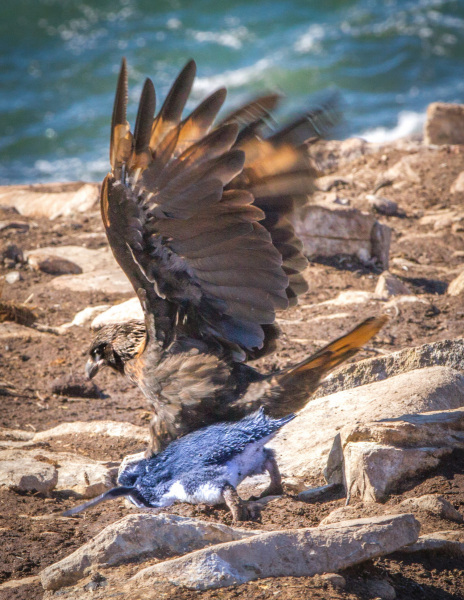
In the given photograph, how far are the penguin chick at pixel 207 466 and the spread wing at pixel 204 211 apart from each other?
398mm

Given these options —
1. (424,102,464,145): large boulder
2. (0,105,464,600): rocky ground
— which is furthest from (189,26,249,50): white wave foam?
(0,105,464,600): rocky ground

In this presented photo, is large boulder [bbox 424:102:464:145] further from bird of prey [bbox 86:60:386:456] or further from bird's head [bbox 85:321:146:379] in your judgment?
bird's head [bbox 85:321:146:379]

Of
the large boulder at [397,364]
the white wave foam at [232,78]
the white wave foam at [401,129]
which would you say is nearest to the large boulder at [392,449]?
the large boulder at [397,364]

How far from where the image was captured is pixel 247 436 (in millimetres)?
3324

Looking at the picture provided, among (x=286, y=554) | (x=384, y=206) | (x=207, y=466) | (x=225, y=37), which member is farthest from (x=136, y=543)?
(x=225, y=37)

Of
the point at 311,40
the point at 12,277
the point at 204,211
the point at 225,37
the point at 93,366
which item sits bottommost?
the point at 93,366

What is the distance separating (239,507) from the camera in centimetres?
308

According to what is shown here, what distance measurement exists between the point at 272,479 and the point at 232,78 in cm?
→ 1631

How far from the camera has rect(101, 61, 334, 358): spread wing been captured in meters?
2.85

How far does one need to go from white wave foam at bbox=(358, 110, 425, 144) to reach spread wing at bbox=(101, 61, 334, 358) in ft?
40.5

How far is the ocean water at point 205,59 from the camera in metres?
16.6

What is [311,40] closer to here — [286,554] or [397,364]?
[397,364]

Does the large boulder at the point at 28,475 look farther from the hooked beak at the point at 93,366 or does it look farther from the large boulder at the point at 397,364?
the large boulder at the point at 397,364

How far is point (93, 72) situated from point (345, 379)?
17195 mm
